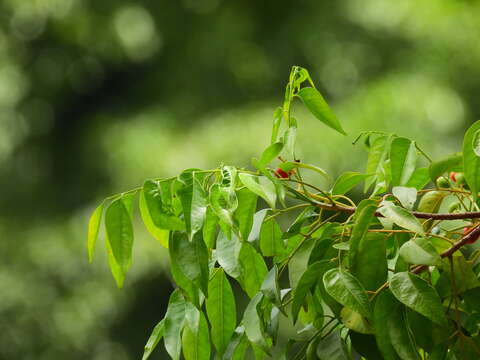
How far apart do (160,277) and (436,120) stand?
1582 mm

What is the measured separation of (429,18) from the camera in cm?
380

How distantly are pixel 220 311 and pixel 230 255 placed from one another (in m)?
0.04

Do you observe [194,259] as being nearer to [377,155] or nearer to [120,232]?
[120,232]

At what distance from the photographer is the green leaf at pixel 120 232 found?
1.58 ft

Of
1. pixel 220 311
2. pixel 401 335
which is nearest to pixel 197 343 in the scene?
pixel 220 311

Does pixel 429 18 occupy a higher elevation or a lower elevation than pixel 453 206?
lower

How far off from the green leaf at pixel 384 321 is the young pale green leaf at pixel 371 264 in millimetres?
10

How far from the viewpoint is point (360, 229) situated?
42 cm

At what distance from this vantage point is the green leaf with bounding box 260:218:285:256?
0.51m

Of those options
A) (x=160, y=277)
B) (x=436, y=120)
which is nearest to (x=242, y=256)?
(x=436, y=120)

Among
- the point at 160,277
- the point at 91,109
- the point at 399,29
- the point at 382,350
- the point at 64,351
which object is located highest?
the point at 382,350

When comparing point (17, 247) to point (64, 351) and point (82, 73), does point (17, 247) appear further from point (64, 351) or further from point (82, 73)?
point (82, 73)

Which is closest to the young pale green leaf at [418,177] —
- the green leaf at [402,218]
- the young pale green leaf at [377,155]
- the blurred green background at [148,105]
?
the young pale green leaf at [377,155]

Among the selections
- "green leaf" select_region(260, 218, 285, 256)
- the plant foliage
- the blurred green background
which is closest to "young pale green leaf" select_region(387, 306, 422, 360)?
the plant foliage
